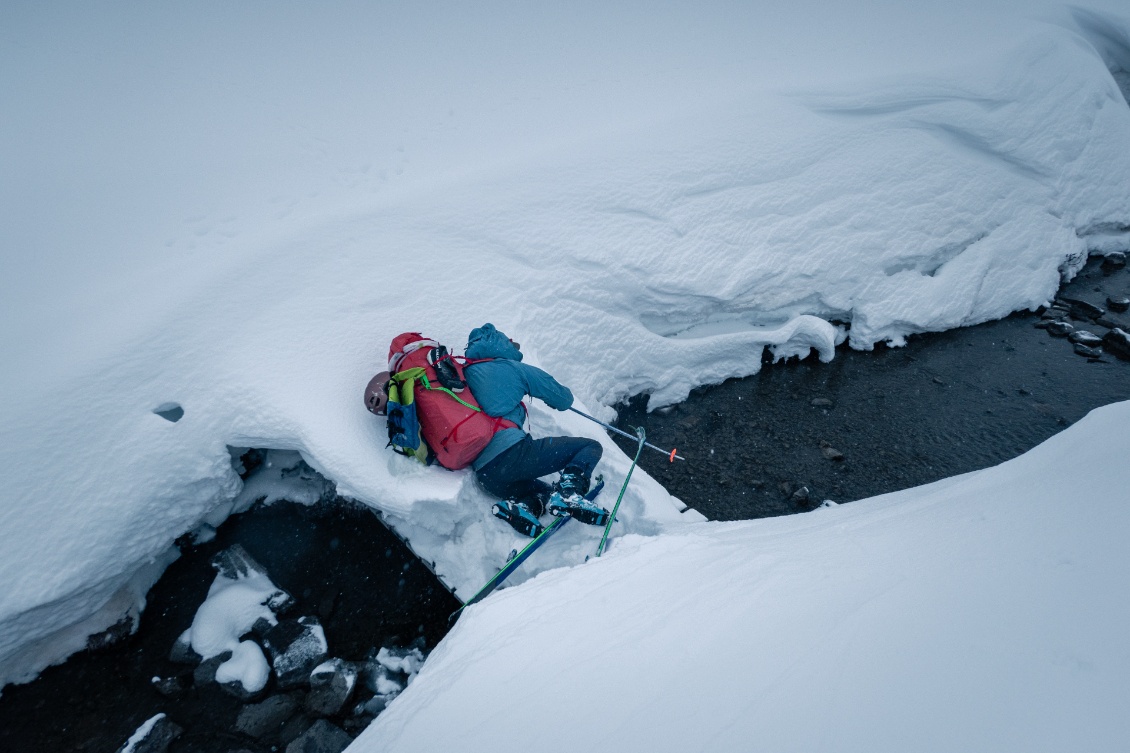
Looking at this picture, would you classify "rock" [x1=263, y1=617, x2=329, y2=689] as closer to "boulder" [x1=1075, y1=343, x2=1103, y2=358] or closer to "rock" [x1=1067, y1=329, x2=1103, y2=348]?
"boulder" [x1=1075, y1=343, x2=1103, y2=358]

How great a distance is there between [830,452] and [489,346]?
3.60 m

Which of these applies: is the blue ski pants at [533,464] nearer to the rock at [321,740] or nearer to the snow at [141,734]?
the rock at [321,740]

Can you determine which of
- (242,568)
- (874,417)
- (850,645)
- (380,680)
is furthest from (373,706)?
(874,417)

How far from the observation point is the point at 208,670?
350cm

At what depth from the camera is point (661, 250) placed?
17.4 ft

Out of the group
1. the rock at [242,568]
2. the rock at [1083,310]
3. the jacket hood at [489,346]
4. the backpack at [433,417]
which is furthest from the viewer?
the rock at [1083,310]

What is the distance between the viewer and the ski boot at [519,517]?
11.7ft

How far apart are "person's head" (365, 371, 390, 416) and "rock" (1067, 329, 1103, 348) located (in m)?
8.09

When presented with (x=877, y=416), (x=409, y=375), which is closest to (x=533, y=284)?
(x=409, y=375)

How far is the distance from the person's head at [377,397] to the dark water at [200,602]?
4.53 feet

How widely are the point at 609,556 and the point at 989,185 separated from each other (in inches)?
285

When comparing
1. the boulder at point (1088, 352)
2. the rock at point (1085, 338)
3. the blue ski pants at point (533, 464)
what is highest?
the blue ski pants at point (533, 464)

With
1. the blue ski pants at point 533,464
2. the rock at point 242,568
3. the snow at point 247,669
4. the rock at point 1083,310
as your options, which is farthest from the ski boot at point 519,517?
the rock at point 1083,310

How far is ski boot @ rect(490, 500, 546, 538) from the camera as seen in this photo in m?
3.56
